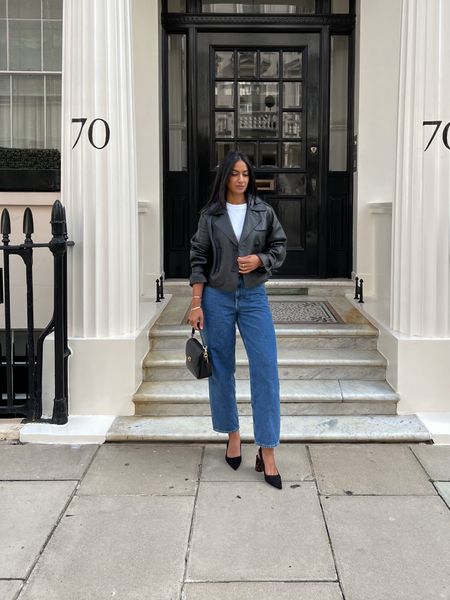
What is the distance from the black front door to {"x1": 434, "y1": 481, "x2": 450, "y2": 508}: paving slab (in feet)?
10.8

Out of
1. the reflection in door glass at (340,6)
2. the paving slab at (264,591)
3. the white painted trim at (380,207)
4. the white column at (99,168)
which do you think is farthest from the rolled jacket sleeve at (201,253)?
the reflection in door glass at (340,6)

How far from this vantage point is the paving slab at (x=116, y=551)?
268cm

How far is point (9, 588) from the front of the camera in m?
2.70

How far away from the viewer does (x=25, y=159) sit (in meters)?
5.54

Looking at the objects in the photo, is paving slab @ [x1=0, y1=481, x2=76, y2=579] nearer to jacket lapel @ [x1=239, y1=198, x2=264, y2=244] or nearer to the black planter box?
jacket lapel @ [x1=239, y1=198, x2=264, y2=244]

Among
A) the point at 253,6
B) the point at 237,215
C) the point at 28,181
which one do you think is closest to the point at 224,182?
the point at 237,215

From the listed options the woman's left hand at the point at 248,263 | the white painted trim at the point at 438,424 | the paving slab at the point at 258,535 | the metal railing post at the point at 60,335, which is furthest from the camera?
the metal railing post at the point at 60,335

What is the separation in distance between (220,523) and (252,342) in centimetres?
97

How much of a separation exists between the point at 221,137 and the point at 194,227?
3.15ft

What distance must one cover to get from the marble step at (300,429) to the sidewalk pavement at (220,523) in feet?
0.22

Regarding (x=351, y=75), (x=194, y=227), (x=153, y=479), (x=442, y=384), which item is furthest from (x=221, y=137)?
(x=153, y=479)

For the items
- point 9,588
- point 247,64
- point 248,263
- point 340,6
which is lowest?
point 9,588

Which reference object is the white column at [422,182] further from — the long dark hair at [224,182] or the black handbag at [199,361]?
the black handbag at [199,361]

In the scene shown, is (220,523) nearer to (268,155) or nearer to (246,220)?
(246,220)
